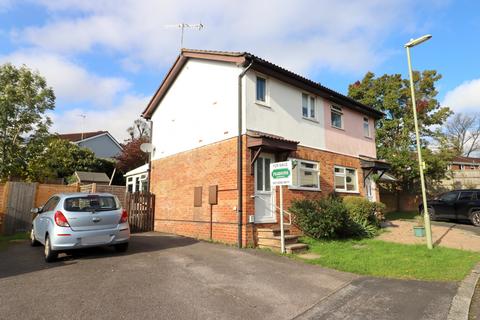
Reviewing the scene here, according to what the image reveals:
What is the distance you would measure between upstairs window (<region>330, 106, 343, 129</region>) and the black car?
23.1ft

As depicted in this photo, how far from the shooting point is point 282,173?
9508 mm

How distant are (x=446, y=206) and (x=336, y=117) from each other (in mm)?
7498

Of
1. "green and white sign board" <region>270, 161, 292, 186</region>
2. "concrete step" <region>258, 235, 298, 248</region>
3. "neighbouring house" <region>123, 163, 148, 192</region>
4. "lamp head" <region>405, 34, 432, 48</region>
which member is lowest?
"concrete step" <region>258, 235, 298, 248</region>

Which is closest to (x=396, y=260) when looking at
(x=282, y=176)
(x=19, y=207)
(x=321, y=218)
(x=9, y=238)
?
(x=321, y=218)

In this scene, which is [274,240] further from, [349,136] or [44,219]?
[349,136]

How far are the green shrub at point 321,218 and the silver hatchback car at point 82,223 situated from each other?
5604 millimetres

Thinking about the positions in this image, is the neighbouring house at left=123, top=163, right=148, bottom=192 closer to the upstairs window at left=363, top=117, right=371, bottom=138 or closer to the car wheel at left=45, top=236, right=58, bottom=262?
the car wheel at left=45, top=236, right=58, bottom=262

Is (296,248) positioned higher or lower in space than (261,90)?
lower

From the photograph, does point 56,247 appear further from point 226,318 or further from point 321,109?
point 321,109

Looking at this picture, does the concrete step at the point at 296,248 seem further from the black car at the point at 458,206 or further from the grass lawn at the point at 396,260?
the black car at the point at 458,206

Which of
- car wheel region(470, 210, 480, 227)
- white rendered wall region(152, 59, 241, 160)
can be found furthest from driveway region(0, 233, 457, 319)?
car wheel region(470, 210, 480, 227)

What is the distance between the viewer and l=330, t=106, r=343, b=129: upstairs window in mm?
15464

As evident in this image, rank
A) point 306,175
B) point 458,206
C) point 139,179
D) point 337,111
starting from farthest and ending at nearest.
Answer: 1. point 139,179
2. point 458,206
3. point 337,111
4. point 306,175

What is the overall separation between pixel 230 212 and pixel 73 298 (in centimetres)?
608
